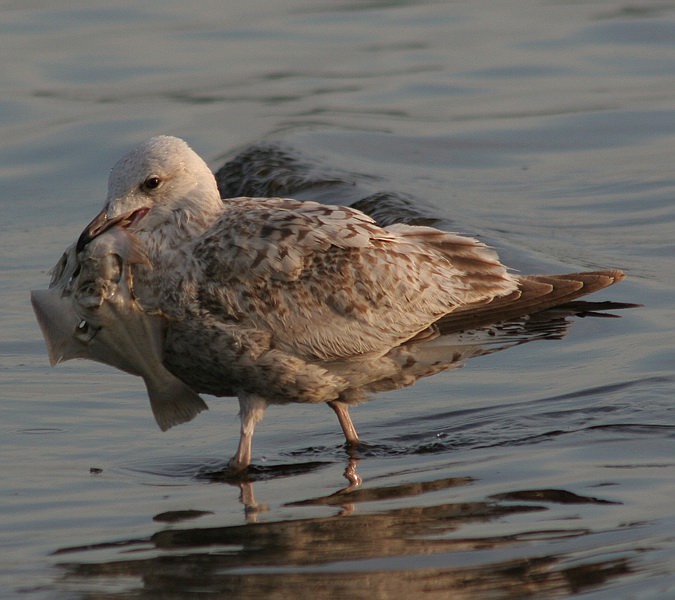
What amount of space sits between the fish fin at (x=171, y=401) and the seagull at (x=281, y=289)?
87 millimetres

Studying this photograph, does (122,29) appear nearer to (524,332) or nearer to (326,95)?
(326,95)

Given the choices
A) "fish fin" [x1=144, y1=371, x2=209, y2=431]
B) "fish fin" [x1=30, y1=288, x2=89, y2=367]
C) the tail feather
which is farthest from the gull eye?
the tail feather

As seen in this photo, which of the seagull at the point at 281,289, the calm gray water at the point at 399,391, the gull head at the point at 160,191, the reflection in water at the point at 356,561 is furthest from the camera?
the gull head at the point at 160,191

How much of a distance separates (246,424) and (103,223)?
3.89ft

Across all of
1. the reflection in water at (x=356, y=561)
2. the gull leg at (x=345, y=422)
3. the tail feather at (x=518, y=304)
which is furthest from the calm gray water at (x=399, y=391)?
the tail feather at (x=518, y=304)

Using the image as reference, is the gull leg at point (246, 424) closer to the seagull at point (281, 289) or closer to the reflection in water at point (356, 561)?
the seagull at point (281, 289)

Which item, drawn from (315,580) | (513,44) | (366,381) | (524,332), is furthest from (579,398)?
(513,44)

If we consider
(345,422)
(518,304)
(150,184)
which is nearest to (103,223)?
(150,184)

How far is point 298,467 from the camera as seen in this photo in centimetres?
704

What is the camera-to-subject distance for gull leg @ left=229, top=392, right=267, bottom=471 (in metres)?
6.91

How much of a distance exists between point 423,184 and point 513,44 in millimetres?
4732

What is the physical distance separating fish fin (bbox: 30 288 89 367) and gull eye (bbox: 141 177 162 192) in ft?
2.57

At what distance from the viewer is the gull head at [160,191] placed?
7.11 metres

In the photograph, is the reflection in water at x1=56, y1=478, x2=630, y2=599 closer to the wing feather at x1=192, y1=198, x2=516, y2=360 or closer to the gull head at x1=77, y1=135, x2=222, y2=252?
the wing feather at x1=192, y1=198, x2=516, y2=360
